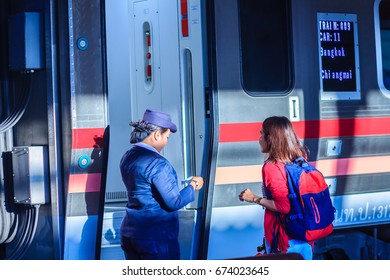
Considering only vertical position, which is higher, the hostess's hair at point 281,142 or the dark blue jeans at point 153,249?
the hostess's hair at point 281,142

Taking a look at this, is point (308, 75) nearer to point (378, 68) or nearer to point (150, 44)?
point (378, 68)

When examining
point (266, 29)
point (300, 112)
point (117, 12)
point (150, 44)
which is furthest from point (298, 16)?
point (117, 12)

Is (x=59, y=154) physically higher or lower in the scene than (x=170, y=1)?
lower

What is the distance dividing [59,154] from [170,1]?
129 centimetres

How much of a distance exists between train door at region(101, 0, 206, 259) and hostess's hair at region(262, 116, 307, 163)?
0.94 metres

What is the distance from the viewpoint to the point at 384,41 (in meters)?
5.15

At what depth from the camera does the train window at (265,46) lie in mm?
4680

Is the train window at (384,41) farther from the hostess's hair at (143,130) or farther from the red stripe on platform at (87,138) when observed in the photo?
the red stripe on platform at (87,138)

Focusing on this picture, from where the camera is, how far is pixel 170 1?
192 inches

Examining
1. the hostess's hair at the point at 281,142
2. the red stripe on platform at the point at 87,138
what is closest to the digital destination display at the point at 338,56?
the hostess's hair at the point at 281,142

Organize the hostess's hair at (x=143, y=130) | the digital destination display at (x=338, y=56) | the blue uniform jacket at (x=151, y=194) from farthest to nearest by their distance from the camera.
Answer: the digital destination display at (x=338, y=56)
the hostess's hair at (x=143, y=130)
the blue uniform jacket at (x=151, y=194)

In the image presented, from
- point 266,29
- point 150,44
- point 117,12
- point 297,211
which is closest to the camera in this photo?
point 297,211

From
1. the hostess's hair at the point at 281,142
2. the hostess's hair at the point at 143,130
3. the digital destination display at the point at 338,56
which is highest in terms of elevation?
the digital destination display at the point at 338,56

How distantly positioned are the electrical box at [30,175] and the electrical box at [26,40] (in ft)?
1.66
